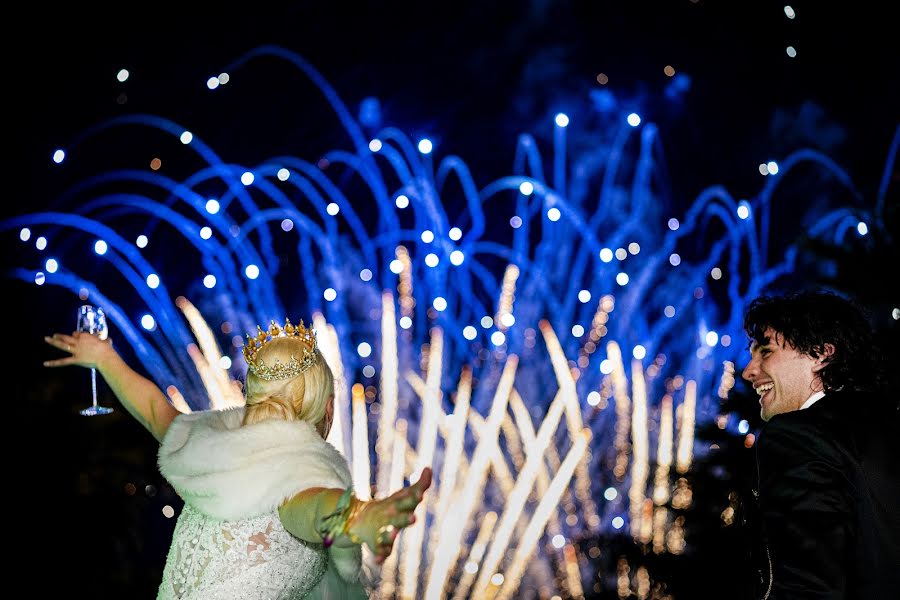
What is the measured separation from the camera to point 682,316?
19.7 meters

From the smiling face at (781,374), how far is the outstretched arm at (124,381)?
2160mm

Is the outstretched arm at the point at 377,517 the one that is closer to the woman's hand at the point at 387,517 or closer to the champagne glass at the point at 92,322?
the woman's hand at the point at 387,517

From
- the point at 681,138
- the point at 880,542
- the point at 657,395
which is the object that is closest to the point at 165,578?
the point at 880,542

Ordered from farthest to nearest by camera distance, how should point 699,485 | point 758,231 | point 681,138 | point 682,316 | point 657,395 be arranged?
point 657,395 → point 681,138 → point 682,316 → point 758,231 → point 699,485

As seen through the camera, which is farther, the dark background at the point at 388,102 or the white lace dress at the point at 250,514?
the dark background at the point at 388,102

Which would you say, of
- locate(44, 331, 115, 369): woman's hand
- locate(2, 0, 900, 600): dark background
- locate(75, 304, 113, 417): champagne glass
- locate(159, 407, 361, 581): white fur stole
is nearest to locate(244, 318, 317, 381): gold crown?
locate(159, 407, 361, 581): white fur stole

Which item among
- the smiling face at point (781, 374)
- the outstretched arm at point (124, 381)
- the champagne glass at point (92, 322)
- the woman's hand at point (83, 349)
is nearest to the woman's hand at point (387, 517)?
the outstretched arm at point (124, 381)

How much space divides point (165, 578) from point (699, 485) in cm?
406

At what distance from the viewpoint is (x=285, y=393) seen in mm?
3375

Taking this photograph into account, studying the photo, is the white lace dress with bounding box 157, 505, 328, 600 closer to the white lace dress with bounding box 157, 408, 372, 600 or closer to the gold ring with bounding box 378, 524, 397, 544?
the white lace dress with bounding box 157, 408, 372, 600

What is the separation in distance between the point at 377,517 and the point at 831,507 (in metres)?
1.38

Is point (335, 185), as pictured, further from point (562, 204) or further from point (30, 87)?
point (30, 87)

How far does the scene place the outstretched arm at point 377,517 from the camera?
2.63 metres

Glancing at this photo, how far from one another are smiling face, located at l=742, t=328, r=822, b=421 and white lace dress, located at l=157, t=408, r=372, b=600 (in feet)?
4.92
